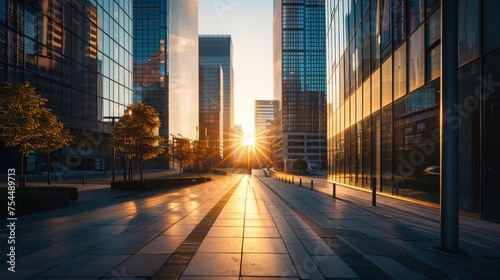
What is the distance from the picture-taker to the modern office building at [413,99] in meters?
11.8

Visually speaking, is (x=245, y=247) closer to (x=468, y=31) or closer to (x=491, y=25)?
(x=491, y=25)

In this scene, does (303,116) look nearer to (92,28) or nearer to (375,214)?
(92,28)

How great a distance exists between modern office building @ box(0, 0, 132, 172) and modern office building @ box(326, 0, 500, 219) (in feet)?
83.6

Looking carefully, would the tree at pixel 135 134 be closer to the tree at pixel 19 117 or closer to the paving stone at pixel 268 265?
the tree at pixel 19 117

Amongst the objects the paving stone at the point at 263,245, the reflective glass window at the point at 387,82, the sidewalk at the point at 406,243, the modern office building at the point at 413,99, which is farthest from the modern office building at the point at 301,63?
the paving stone at the point at 263,245

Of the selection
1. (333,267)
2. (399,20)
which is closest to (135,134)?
(399,20)

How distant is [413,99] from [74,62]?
4174 centimetres

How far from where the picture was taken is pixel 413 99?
687 inches

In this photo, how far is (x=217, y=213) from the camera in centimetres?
1299

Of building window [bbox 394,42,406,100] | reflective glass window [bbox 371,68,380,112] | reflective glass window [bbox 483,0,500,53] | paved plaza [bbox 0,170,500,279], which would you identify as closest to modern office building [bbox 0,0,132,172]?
reflective glass window [bbox 371,68,380,112]

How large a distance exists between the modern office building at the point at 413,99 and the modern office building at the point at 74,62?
25.5 meters

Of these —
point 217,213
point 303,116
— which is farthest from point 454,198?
point 303,116

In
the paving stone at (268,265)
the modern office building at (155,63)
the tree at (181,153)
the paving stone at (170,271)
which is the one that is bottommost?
the paving stone at (268,265)

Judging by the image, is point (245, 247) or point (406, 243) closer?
point (245, 247)
